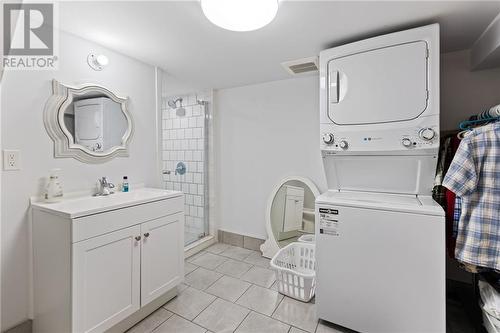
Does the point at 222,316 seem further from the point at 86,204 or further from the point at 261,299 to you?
the point at 86,204

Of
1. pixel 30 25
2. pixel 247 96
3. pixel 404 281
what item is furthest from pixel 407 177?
pixel 30 25

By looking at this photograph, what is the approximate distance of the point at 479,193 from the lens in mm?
1312

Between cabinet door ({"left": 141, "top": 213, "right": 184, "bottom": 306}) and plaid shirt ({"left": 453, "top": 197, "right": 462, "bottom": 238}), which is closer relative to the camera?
plaid shirt ({"left": 453, "top": 197, "right": 462, "bottom": 238})

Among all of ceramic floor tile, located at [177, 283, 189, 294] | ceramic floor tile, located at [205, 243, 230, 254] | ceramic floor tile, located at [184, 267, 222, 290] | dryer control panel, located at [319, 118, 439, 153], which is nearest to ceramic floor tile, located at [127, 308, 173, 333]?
ceramic floor tile, located at [177, 283, 189, 294]

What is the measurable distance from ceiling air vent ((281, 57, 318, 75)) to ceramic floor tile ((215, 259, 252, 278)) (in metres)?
2.20

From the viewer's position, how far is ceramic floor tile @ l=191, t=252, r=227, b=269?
2.61 m

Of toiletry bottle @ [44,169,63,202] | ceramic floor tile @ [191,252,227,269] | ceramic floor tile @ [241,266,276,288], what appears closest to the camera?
toiletry bottle @ [44,169,63,202]

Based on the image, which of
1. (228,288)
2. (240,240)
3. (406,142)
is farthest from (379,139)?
(240,240)

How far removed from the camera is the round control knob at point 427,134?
1.47m

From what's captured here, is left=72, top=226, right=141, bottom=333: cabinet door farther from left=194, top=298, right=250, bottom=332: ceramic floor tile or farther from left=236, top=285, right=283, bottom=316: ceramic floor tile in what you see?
left=236, top=285, right=283, bottom=316: ceramic floor tile

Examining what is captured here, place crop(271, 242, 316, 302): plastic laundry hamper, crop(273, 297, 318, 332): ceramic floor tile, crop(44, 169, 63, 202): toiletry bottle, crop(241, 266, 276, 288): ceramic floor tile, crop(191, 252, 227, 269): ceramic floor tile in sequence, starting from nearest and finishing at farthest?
crop(44, 169, 63, 202): toiletry bottle
crop(273, 297, 318, 332): ceramic floor tile
crop(271, 242, 316, 302): plastic laundry hamper
crop(241, 266, 276, 288): ceramic floor tile
crop(191, 252, 227, 269): ceramic floor tile

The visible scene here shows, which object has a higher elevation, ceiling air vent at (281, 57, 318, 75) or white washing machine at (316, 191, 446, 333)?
ceiling air vent at (281, 57, 318, 75)

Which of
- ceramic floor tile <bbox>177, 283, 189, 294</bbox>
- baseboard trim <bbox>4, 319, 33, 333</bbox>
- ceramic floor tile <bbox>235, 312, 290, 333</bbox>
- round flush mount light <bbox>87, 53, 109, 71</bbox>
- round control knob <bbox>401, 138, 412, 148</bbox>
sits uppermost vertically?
round flush mount light <bbox>87, 53, 109, 71</bbox>

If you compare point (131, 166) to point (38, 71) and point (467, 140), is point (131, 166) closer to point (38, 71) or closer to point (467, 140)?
point (38, 71)
